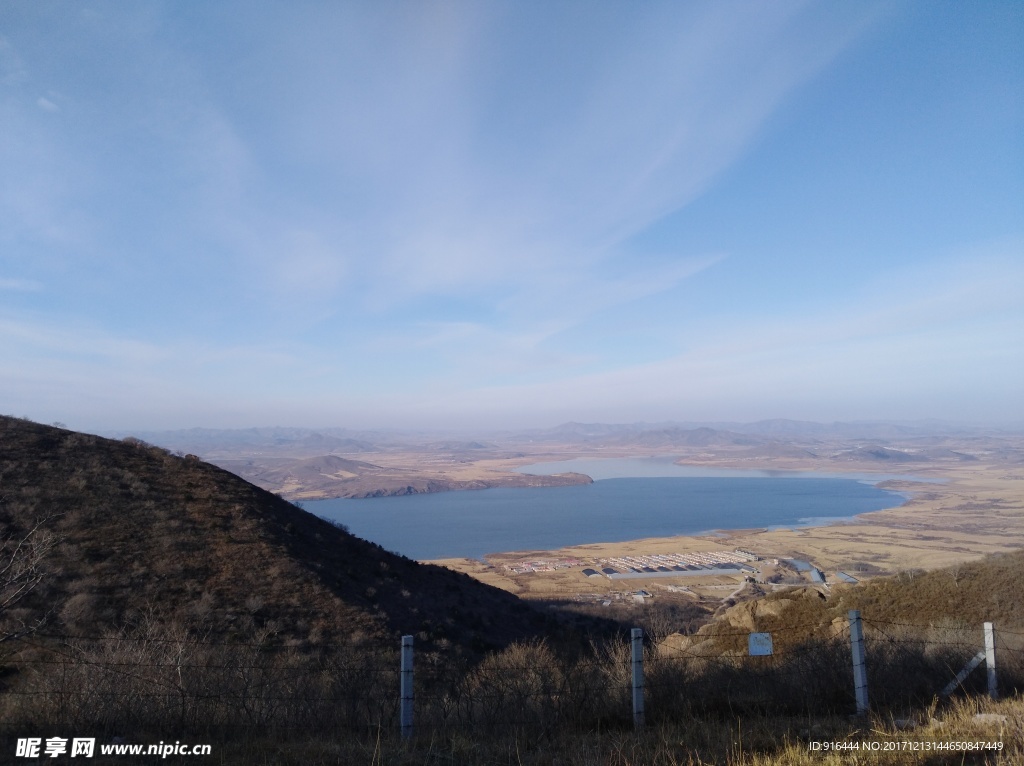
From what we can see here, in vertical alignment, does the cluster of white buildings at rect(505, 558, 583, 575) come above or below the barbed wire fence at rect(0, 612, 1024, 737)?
below

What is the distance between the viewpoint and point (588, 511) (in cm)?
8488

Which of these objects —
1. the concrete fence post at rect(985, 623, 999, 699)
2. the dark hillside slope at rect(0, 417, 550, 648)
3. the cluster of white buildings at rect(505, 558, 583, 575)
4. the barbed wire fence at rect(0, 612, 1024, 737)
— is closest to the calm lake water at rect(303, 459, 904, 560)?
the cluster of white buildings at rect(505, 558, 583, 575)

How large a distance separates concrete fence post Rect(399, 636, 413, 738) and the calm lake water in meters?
47.7

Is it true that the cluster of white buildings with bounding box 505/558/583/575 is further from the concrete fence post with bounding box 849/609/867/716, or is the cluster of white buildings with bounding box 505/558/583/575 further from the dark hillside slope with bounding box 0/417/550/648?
the concrete fence post with bounding box 849/609/867/716

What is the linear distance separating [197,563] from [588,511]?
72.4 metres

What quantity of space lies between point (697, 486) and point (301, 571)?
107m

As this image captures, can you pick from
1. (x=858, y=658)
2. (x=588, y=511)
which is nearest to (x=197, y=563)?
(x=858, y=658)

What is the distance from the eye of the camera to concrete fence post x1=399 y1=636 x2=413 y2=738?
5.32 meters

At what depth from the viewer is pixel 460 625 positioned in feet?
60.6

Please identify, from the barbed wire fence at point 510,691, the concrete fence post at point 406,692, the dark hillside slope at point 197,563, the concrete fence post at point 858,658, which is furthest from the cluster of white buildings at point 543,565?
the concrete fence post at point 406,692

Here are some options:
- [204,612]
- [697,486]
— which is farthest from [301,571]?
[697,486]

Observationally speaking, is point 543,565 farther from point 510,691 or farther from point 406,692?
point 406,692

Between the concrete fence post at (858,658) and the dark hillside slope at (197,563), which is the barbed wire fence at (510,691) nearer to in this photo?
the concrete fence post at (858,658)

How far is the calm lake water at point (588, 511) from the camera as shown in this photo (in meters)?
62.0
